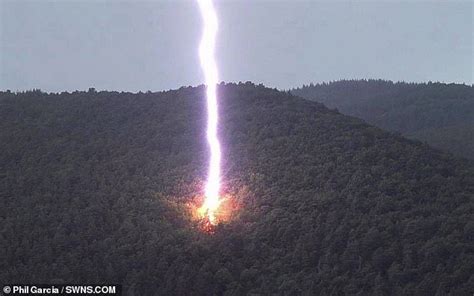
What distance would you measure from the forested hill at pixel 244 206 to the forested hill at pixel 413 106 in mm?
22086

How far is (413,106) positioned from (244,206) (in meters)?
63.5

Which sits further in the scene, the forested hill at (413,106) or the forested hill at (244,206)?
the forested hill at (413,106)

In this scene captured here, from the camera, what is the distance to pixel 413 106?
4026 inches

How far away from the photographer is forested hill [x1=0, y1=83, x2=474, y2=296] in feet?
113

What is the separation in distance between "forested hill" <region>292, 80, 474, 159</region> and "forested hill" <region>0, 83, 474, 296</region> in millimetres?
22086

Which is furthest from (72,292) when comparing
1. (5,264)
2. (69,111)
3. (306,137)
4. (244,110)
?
(69,111)

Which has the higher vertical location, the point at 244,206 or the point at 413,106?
the point at 413,106

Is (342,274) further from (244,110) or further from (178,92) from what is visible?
(178,92)

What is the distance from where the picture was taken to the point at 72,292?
29453 millimetres

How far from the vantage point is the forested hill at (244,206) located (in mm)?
34531

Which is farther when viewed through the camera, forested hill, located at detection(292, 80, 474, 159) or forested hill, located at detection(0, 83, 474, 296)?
forested hill, located at detection(292, 80, 474, 159)

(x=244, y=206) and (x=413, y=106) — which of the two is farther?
(x=413, y=106)

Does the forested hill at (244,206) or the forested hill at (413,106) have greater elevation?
the forested hill at (413,106)

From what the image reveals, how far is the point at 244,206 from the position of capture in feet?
141
